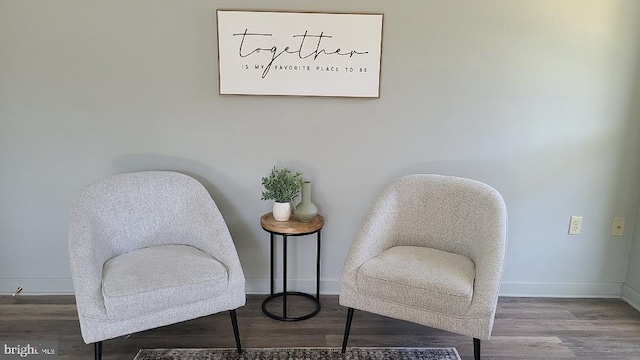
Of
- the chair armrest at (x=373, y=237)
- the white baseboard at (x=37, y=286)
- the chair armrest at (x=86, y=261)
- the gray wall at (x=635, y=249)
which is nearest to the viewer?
the chair armrest at (x=86, y=261)

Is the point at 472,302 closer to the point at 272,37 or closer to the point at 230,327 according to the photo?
the point at 230,327

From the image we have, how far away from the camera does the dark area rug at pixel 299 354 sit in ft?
6.79

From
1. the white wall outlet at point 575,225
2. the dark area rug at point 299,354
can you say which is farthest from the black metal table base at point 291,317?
the white wall outlet at point 575,225

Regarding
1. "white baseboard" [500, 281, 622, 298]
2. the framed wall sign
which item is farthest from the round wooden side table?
"white baseboard" [500, 281, 622, 298]

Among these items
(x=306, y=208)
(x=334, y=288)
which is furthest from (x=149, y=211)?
(x=334, y=288)

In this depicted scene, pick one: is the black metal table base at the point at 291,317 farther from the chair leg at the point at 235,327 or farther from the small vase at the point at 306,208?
the small vase at the point at 306,208

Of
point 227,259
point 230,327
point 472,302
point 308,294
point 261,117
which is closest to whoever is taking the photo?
point 472,302

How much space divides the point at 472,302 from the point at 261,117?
4.80ft

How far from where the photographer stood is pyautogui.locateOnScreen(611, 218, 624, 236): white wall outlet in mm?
2654

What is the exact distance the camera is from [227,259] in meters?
2.05

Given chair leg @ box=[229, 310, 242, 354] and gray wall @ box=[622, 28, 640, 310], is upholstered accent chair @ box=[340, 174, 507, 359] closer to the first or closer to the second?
chair leg @ box=[229, 310, 242, 354]

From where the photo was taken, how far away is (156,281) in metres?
1.84

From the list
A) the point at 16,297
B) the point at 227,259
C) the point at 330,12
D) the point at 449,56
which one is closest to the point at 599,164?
the point at 449,56

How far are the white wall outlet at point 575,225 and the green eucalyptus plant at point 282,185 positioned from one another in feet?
5.48
